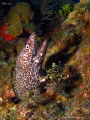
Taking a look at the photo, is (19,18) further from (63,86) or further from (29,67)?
(63,86)

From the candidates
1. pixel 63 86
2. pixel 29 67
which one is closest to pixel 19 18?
pixel 29 67

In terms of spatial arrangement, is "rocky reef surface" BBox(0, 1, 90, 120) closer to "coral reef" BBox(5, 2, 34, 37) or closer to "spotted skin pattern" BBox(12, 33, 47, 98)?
"spotted skin pattern" BBox(12, 33, 47, 98)

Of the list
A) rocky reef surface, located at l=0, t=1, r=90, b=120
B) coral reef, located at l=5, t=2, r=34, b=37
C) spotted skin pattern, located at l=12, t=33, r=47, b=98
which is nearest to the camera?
rocky reef surface, located at l=0, t=1, r=90, b=120

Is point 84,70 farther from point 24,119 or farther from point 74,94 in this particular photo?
point 24,119

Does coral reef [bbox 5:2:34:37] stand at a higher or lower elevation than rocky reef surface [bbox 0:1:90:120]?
higher

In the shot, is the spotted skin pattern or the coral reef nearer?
the spotted skin pattern

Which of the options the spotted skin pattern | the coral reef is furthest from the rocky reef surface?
the coral reef

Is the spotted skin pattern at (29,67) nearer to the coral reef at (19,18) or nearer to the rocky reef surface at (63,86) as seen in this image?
the rocky reef surface at (63,86)

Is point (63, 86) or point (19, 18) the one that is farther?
point (19, 18)

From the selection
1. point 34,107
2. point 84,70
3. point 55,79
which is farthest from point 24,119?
point 84,70

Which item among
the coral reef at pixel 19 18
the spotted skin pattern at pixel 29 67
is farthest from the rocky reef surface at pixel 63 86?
the coral reef at pixel 19 18
